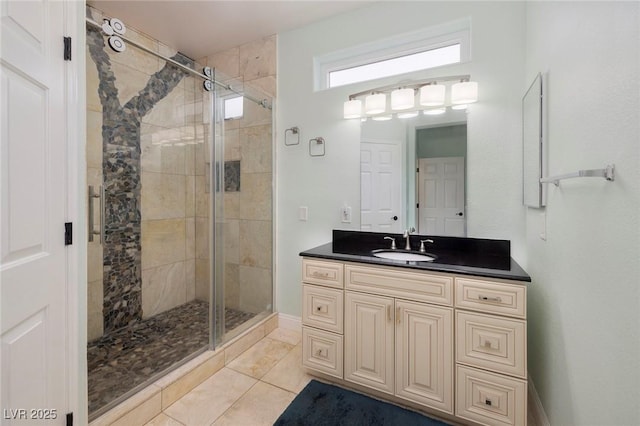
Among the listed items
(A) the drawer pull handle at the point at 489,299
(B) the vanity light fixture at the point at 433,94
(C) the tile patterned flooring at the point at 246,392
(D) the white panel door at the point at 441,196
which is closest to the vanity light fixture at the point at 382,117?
(B) the vanity light fixture at the point at 433,94

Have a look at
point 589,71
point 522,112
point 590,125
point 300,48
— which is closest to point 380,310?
point 590,125

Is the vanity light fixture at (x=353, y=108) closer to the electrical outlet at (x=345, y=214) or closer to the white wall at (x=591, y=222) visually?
the electrical outlet at (x=345, y=214)

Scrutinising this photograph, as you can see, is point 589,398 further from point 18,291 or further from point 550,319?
point 18,291

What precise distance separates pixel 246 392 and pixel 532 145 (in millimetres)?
2231

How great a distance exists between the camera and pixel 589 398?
37.7 inches

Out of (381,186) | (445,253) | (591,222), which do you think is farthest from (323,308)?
(591,222)

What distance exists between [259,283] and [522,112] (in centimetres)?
238

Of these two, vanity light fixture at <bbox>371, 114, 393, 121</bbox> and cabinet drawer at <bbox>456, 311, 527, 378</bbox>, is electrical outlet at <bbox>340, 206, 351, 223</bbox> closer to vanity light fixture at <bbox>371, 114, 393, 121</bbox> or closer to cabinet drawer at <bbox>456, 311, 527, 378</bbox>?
vanity light fixture at <bbox>371, 114, 393, 121</bbox>

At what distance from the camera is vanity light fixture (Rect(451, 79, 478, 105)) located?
1.86 metres

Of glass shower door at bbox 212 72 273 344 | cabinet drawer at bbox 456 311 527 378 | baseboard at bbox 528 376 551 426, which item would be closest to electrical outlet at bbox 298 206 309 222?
glass shower door at bbox 212 72 273 344

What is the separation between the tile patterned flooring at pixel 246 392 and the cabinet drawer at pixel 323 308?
415mm

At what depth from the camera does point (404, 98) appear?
2.02 meters

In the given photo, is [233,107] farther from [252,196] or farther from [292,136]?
[252,196]

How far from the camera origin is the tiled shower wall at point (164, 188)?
7.25 feet
